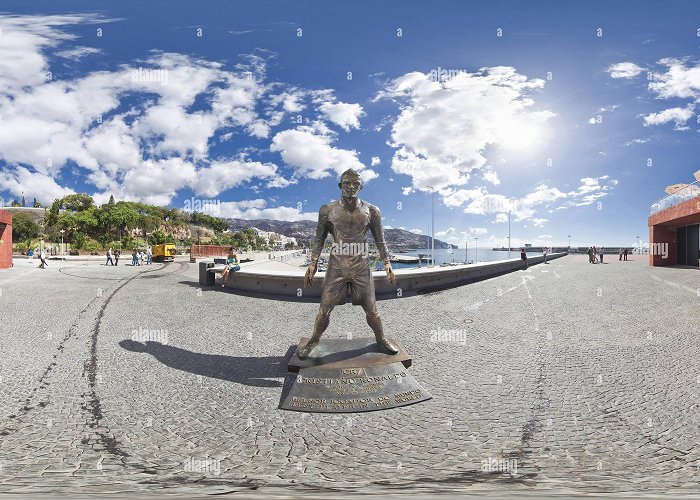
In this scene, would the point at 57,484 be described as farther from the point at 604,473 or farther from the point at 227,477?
the point at 604,473

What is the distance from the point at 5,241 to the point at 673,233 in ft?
160

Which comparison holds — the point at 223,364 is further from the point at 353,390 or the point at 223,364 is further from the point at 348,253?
the point at 348,253

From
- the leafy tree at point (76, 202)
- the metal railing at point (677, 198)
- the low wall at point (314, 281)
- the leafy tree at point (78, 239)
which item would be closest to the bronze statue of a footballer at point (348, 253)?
the low wall at point (314, 281)

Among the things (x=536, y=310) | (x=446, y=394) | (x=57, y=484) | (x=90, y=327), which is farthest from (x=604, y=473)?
(x=90, y=327)

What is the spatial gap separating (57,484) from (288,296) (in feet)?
29.5

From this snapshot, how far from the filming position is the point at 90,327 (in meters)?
8.28

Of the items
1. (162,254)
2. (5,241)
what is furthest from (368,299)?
(162,254)

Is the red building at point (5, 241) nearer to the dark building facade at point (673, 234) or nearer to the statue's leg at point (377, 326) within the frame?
the statue's leg at point (377, 326)

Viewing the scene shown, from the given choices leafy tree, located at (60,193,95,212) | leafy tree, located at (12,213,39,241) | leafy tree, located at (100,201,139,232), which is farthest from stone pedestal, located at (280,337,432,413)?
leafy tree, located at (60,193,95,212)

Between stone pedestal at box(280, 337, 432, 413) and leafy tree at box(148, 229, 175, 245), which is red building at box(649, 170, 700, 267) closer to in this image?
stone pedestal at box(280, 337, 432, 413)

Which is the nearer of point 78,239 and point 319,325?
point 319,325

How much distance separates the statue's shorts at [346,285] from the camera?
5793 mm

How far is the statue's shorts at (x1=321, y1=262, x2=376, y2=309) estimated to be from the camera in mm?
5793

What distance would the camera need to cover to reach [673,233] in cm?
2820
